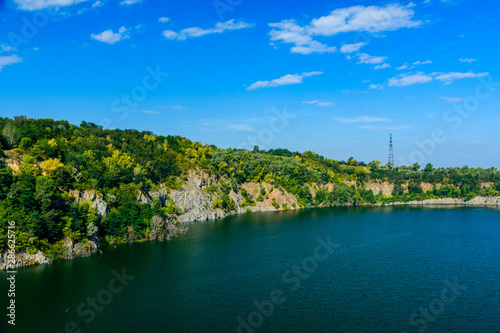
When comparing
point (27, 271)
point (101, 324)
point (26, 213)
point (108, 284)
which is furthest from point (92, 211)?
point (101, 324)

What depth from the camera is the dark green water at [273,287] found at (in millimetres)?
38156

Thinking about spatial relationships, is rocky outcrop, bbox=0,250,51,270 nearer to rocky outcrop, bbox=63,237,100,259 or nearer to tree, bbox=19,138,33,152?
rocky outcrop, bbox=63,237,100,259

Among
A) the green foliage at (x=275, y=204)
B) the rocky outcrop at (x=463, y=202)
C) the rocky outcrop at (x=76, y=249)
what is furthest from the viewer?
the rocky outcrop at (x=463, y=202)

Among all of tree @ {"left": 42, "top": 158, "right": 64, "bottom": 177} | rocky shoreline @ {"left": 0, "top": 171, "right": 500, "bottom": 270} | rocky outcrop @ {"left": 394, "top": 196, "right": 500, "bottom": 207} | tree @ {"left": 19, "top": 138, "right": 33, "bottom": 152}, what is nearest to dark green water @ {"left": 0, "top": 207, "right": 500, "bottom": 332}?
rocky shoreline @ {"left": 0, "top": 171, "right": 500, "bottom": 270}

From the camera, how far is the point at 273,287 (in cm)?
4925

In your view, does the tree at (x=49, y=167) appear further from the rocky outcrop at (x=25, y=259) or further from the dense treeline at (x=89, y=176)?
the rocky outcrop at (x=25, y=259)

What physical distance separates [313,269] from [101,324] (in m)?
34.3

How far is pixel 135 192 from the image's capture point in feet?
291

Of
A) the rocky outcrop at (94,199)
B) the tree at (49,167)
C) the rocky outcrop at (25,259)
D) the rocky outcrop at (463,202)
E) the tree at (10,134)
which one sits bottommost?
the rocky outcrop at (25,259)

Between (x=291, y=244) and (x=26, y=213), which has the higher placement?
(x=26, y=213)

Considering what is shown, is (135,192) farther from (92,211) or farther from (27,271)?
(27,271)

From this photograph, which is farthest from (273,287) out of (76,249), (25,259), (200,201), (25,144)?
(200,201)

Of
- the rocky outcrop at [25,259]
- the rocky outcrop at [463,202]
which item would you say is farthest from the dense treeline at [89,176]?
the rocky outcrop at [463,202]

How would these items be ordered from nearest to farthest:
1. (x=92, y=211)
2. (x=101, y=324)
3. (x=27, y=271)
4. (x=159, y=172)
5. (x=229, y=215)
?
(x=101, y=324)
(x=27, y=271)
(x=92, y=211)
(x=159, y=172)
(x=229, y=215)
